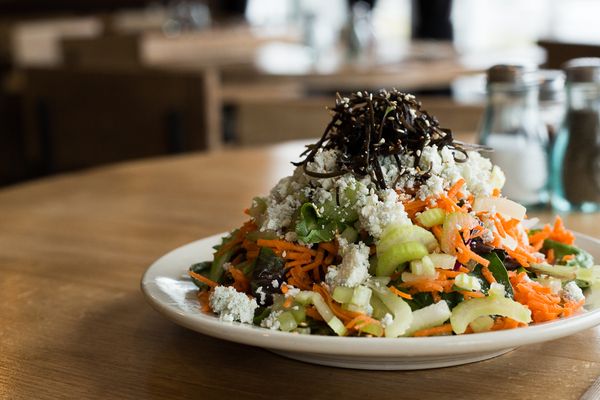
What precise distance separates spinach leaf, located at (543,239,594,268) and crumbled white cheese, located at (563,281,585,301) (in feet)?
0.52

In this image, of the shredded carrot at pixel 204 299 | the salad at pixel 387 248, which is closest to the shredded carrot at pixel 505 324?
the salad at pixel 387 248

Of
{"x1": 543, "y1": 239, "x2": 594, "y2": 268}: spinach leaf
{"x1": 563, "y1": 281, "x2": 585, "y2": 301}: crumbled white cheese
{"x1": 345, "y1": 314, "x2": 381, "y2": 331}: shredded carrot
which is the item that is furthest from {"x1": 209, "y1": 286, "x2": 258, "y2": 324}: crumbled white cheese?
{"x1": 543, "y1": 239, "x2": 594, "y2": 268}: spinach leaf

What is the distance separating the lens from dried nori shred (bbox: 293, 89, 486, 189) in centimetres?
102

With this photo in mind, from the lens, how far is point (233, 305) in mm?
951

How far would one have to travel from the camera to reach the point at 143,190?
2004mm

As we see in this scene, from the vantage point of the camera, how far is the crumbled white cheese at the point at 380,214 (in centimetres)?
96

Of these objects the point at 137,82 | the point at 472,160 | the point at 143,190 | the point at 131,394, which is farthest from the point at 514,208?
the point at 137,82

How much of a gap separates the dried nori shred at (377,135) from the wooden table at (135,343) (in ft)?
0.74

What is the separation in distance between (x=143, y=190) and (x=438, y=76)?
8.46 feet

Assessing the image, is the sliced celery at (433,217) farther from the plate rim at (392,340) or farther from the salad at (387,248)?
the plate rim at (392,340)

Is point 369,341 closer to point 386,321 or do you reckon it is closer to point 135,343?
point 386,321

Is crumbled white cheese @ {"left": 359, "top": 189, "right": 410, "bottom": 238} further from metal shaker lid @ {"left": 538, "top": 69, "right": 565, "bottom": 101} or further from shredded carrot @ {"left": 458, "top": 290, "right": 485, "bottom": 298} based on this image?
metal shaker lid @ {"left": 538, "top": 69, "right": 565, "bottom": 101}

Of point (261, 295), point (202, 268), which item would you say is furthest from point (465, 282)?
point (202, 268)

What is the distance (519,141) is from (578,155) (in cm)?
11
